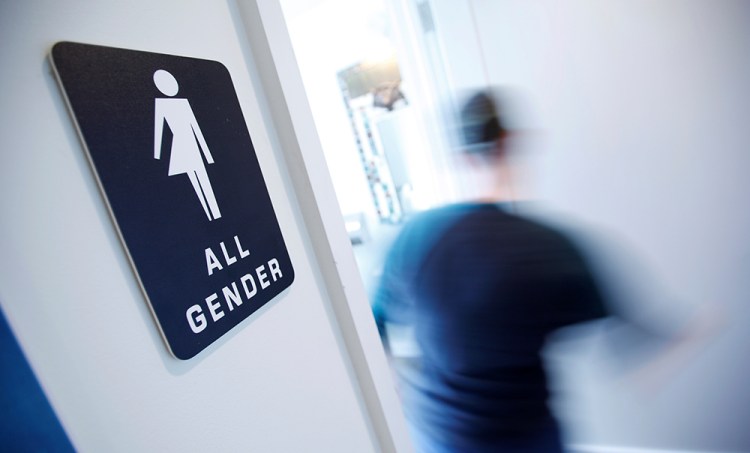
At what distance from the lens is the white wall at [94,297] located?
0.29m

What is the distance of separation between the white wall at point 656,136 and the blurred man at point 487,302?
0.26 metres

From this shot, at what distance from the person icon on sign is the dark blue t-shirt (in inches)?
29.5

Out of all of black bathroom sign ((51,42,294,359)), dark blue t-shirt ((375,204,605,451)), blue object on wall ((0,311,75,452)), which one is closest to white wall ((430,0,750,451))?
dark blue t-shirt ((375,204,605,451))

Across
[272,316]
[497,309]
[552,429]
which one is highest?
[272,316]

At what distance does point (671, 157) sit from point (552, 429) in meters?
1.01

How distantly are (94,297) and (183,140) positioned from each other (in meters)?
0.19

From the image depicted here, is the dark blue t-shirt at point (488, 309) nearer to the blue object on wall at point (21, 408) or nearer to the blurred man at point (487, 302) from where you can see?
the blurred man at point (487, 302)

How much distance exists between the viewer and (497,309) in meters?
1.00

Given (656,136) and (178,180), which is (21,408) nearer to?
(178,180)

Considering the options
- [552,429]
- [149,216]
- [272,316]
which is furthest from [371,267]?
[149,216]

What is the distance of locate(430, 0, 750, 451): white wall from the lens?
44.8 inches

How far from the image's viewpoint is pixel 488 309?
100 centimetres

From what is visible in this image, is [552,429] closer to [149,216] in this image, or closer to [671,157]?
[671,157]

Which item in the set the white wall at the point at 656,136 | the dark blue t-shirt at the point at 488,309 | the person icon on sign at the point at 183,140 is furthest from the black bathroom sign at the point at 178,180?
the white wall at the point at 656,136
